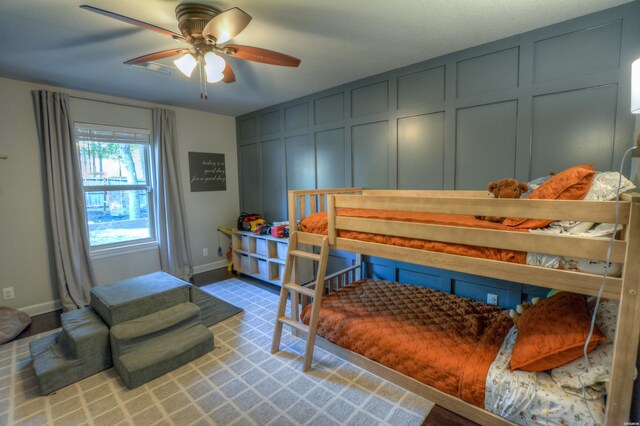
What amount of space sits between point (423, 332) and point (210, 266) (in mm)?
3725

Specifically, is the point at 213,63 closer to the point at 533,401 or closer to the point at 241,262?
the point at 533,401

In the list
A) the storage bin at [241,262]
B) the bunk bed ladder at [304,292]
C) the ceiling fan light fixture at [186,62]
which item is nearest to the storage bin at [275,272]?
the storage bin at [241,262]

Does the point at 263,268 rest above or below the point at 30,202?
below

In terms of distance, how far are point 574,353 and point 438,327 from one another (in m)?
0.80

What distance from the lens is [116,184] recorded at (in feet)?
12.9

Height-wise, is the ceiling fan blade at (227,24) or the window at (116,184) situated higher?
the ceiling fan blade at (227,24)

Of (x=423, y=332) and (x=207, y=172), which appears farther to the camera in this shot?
(x=207, y=172)

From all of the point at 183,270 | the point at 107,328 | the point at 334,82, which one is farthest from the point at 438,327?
the point at 183,270

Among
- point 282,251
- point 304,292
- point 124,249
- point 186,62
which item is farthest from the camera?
point 124,249

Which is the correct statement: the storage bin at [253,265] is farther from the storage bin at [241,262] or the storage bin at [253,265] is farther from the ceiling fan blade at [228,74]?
the ceiling fan blade at [228,74]

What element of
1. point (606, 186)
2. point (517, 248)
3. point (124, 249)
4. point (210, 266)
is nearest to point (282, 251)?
point (210, 266)

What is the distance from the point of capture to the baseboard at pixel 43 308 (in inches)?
129

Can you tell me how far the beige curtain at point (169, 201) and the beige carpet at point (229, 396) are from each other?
1889 mm

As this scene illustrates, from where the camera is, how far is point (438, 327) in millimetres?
2170
